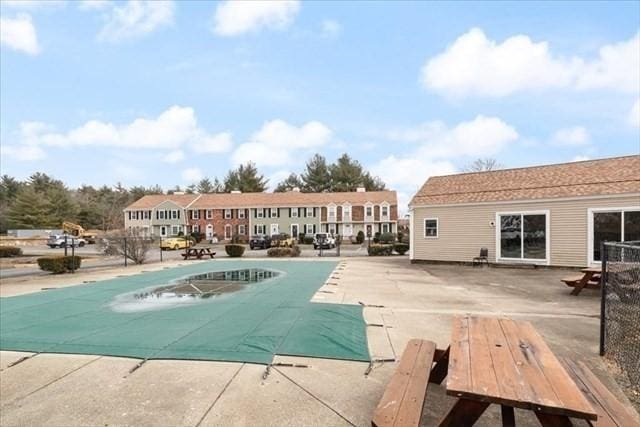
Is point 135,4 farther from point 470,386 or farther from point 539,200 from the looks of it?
point 539,200

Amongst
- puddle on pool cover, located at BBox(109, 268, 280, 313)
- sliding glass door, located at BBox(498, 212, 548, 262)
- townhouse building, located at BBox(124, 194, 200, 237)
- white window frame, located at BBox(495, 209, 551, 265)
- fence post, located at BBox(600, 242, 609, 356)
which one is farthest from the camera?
townhouse building, located at BBox(124, 194, 200, 237)

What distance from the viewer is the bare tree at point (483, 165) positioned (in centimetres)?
4416

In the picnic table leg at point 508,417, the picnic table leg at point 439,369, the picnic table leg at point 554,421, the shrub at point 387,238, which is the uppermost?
the picnic table leg at point 554,421

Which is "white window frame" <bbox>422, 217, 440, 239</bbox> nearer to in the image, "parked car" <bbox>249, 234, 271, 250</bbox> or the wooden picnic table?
the wooden picnic table

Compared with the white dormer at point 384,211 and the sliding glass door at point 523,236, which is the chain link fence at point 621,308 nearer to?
the sliding glass door at point 523,236

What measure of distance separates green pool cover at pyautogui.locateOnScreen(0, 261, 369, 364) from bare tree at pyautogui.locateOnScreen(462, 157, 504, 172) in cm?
4148

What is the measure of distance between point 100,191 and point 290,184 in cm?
3691

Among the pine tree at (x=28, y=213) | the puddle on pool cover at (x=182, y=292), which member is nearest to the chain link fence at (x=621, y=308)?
the puddle on pool cover at (x=182, y=292)

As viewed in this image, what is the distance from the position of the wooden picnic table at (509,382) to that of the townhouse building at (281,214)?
4349 centimetres

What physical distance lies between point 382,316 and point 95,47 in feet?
51.8

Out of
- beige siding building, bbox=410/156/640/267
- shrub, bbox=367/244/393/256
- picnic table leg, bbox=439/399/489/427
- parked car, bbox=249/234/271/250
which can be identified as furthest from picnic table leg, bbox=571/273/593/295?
parked car, bbox=249/234/271/250

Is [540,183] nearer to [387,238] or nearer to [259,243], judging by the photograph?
[387,238]

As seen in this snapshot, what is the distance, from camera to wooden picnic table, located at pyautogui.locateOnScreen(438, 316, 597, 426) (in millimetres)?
1957

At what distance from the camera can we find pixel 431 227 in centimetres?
1858
